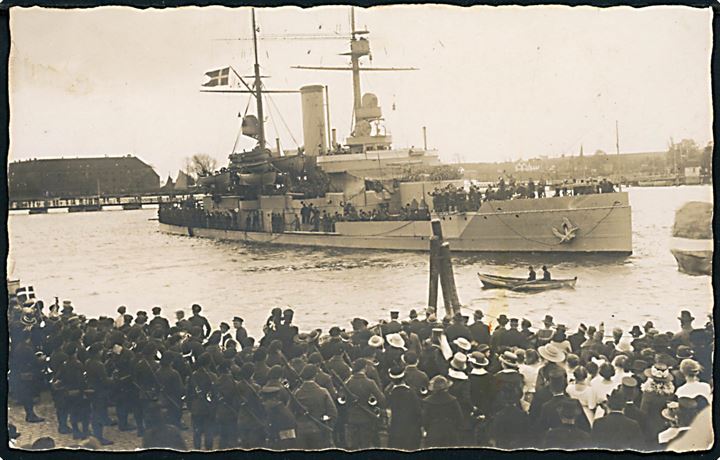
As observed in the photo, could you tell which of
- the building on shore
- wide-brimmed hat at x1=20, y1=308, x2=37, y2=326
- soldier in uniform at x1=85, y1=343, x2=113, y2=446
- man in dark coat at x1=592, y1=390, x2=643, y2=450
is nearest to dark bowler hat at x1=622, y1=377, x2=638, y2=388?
man in dark coat at x1=592, y1=390, x2=643, y2=450

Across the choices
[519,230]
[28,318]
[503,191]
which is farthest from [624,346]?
[28,318]

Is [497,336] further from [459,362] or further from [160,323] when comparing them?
[160,323]

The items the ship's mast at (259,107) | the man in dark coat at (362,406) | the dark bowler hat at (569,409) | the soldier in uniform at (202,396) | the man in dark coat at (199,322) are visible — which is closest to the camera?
the dark bowler hat at (569,409)

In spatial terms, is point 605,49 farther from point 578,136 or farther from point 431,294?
point 431,294

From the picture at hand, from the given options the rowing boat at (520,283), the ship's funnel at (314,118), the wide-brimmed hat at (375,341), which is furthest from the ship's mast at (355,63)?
the wide-brimmed hat at (375,341)

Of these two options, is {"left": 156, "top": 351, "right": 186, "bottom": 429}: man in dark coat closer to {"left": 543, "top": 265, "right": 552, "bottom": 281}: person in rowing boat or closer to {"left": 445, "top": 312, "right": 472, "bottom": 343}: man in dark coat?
{"left": 445, "top": 312, "right": 472, "bottom": 343}: man in dark coat

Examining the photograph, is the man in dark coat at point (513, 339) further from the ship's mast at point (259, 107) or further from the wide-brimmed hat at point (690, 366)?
the ship's mast at point (259, 107)
